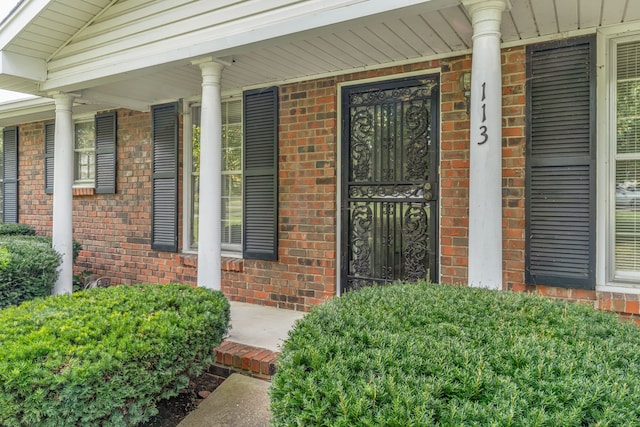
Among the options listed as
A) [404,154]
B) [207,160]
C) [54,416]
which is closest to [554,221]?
[404,154]

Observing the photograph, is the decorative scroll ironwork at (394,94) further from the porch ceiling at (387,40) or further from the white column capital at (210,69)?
the white column capital at (210,69)

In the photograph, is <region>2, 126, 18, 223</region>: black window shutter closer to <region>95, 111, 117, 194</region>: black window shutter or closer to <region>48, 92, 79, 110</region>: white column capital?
<region>95, 111, 117, 194</region>: black window shutter

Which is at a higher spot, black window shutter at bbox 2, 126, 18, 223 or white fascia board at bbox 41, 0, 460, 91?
white fascia board at bbox 41, 0, 460, 91

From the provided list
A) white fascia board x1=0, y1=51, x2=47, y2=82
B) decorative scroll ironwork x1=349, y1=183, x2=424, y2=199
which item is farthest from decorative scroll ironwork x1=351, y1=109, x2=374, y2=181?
white fascia board x1=0, y1=51, x2=47, y2=82

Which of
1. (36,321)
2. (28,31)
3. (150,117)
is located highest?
(28,31)

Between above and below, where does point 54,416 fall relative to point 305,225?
below

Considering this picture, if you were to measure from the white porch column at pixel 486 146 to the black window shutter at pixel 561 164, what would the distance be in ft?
2.91

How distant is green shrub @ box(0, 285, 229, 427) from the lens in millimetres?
1984

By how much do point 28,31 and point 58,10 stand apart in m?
0.42

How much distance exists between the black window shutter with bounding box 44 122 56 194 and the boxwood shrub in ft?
21.1

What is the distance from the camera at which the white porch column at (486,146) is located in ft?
8.36

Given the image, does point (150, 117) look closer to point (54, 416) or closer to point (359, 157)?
point (359, 157)

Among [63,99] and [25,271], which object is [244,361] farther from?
[63,99]

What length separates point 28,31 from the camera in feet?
13.3
